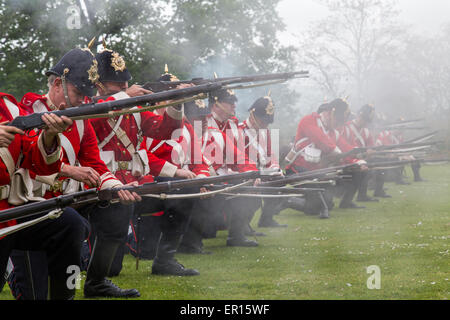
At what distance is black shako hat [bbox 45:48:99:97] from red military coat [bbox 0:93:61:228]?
15.3 inches

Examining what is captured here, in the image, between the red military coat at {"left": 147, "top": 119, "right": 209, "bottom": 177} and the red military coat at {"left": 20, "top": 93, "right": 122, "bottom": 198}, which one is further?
the red military coat at {"left": 147, "top": 119, "right": 209, "bottom": 177}

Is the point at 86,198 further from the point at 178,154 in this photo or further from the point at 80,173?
the point at 178,154

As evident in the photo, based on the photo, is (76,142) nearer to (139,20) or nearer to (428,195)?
(139,20)

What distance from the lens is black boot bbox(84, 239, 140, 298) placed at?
4.67 meters

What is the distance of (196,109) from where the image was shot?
276 inches

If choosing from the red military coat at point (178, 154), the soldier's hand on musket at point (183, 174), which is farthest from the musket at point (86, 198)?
the red military coat at point (178, 154)

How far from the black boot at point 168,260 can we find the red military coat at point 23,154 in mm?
2269

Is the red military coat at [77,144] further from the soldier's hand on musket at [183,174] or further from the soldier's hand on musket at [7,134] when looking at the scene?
the soldier's hand on musket at [183,174]

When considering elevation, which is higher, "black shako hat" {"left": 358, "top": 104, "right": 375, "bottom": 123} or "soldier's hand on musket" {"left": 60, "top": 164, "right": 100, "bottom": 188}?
"black shako hat" {"left": 358, "top": 104, "right": 375, "bottom": 123}

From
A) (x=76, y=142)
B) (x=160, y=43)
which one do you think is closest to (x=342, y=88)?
(x=160, y=43)

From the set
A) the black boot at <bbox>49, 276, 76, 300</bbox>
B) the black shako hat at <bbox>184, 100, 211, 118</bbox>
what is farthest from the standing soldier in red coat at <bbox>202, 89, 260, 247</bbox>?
the black boot at <bbox>49, 276, 76, 300</bbox>

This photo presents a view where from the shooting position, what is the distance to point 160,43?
8000 millimetres

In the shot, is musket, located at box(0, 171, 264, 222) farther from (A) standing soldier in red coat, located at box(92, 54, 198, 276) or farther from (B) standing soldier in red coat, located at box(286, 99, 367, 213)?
(B) standing soldier in red coat, located at box(286, 99, 367, 213)

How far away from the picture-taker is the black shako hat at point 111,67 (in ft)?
16.4
